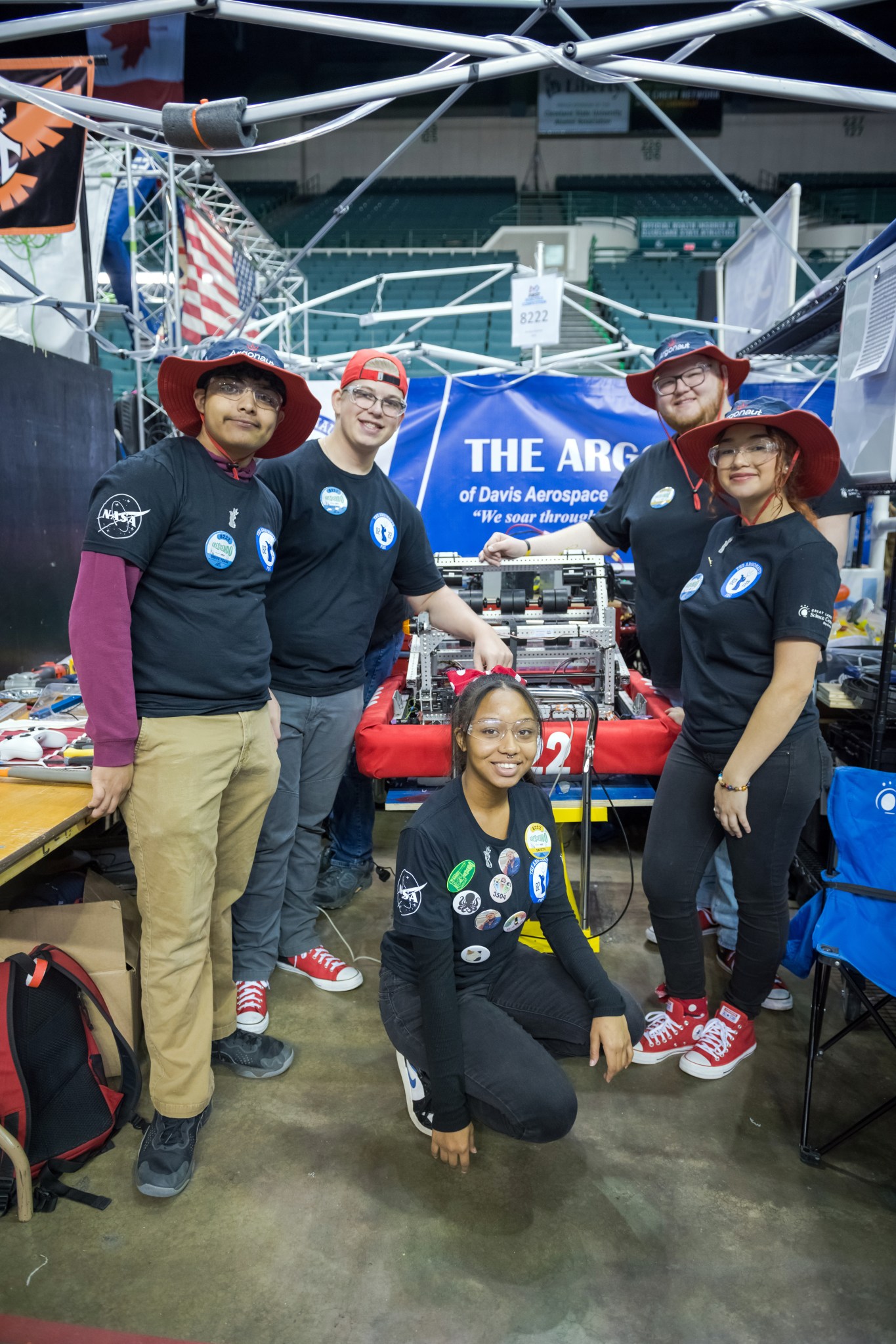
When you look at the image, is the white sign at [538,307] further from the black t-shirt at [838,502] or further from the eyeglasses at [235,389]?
the eyeglasses at [235,389]

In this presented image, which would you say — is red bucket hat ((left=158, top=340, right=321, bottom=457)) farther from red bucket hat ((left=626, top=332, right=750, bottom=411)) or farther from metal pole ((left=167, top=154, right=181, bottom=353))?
metal pole ((left=167, top=154, right=181, bottom=353))

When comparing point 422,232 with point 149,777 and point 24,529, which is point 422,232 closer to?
point 24,529

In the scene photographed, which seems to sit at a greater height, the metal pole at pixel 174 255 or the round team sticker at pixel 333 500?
the metal pole at pixel 174 255

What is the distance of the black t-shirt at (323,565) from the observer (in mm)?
2217

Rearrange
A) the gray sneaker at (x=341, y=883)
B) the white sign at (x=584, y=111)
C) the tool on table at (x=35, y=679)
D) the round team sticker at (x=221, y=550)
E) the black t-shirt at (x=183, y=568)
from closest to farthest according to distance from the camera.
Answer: the black t-shirt at (x=183, y=568) < the round team sticker at (x=221, y=550) < the tool on table at (x=35, y=679) < the gray sneaker at (x=341, y=883) < the white sign at (x=584, y=111)

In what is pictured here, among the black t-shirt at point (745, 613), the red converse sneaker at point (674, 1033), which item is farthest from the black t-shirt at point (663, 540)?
the red converse sneaker at point (674, 1033)

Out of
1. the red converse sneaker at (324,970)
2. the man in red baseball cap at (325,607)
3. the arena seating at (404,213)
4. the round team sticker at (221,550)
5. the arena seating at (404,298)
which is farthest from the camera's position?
the arena seating at (404,213)

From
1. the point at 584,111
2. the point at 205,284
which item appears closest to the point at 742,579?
the point at 205,284

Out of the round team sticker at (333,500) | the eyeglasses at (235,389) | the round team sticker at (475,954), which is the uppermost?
the eyeglasses at (235,389)

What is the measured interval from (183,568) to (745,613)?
1.23 meters

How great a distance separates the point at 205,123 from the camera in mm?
1973

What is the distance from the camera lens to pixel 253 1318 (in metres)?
1.48

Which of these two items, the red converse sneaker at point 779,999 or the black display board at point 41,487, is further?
the black display board at point 41,487

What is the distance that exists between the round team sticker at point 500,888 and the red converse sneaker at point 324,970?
94 cm
